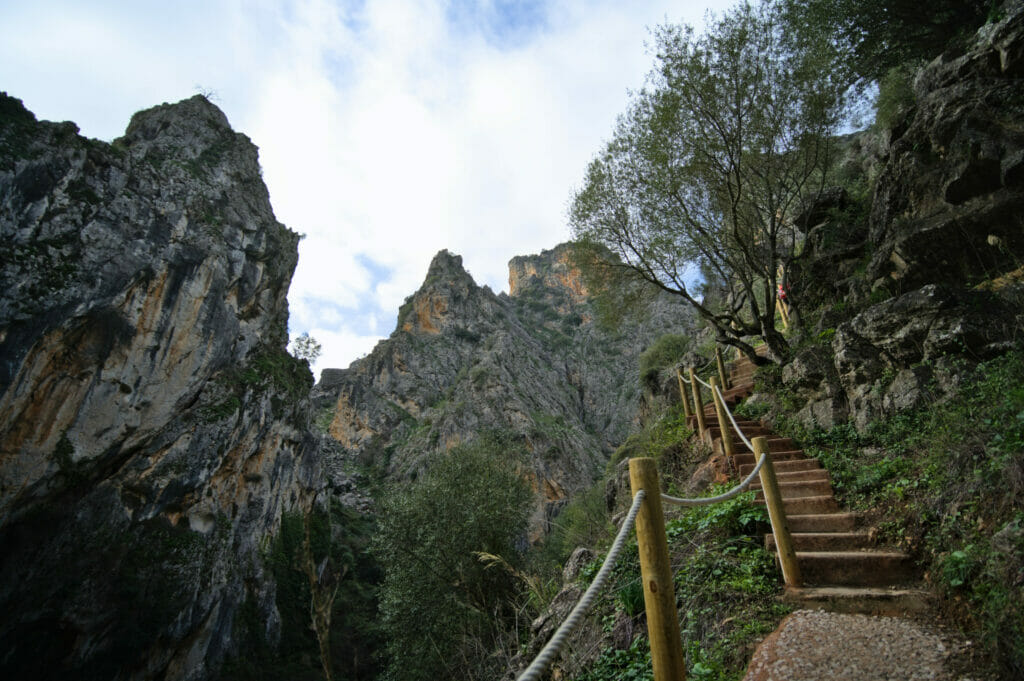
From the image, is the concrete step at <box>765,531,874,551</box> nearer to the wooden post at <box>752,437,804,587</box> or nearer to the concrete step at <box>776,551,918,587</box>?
the concrete step at <box>776,551,918,587</box>

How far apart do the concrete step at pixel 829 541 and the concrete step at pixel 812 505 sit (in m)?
0.58

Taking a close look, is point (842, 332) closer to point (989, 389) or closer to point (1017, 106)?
point (989, 389)

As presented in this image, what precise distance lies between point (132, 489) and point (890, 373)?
21781 mm

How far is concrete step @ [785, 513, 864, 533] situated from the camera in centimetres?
462

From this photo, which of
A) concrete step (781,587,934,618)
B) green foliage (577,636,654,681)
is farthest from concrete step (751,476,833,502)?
green foliage (577,636,654,681)

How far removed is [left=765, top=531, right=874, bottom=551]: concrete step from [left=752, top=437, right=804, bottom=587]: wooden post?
1.36 ft

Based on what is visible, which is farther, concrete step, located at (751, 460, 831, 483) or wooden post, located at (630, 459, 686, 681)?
concrete step, located at (751, 460, 831, 483)

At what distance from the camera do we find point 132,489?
53.9ft

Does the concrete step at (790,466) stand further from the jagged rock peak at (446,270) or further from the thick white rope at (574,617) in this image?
the jagged rock peak at (446,270)

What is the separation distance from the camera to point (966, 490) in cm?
352

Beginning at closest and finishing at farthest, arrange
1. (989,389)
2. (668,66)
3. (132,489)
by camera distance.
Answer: (989,389) < (668,66) < (132,489)

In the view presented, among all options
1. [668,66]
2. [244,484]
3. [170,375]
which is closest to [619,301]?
[668,66]

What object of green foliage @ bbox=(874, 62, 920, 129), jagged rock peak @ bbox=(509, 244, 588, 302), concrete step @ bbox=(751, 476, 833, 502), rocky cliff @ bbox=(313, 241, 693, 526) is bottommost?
concrete step @ bbox=(751, 476, 833, 502)

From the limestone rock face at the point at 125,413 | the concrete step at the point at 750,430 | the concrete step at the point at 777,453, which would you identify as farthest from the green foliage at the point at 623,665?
the limestone rock face at the point at 125,413
